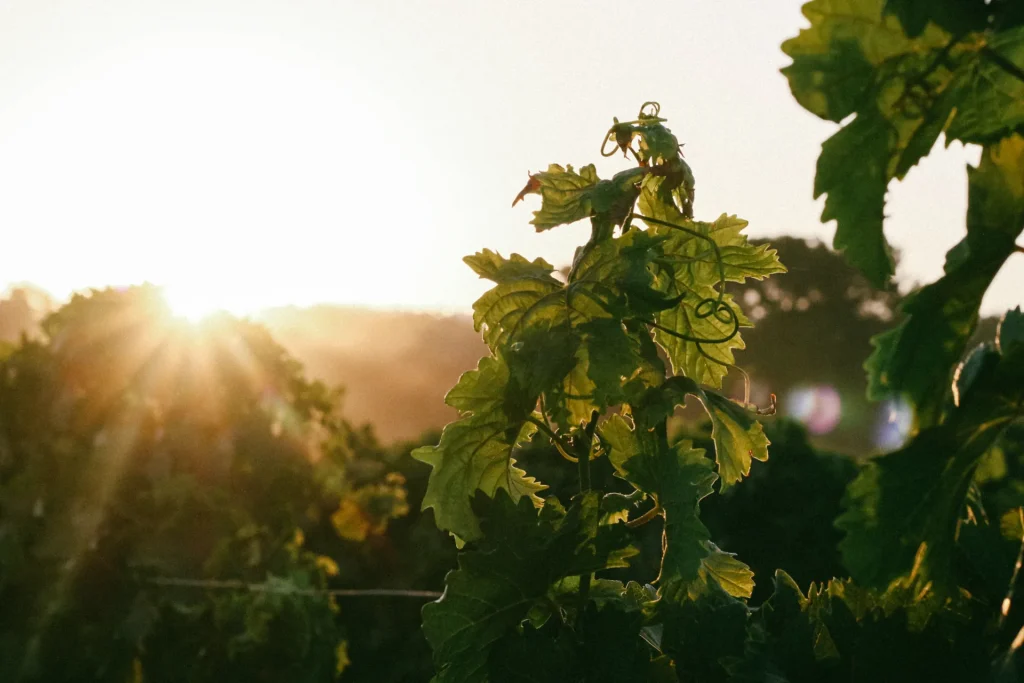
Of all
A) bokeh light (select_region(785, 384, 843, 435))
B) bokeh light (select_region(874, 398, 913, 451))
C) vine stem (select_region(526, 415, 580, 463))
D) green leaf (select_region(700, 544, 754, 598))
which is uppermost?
bokeh light (select_region(785, 384, 843, 435))

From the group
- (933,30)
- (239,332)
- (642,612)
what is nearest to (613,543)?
(642,612)

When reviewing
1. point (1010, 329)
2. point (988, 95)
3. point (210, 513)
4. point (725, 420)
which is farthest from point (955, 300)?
point (210, 513)

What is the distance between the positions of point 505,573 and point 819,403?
39.3 m

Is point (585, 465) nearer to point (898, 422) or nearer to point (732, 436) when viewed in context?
point (732, 436)

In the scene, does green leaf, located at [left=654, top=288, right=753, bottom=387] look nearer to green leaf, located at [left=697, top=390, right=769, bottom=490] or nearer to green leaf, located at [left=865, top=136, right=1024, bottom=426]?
green leaf, located at [left=697, top=390, right=769, bottom=490]

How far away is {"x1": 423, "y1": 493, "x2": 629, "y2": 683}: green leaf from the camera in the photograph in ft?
3.97

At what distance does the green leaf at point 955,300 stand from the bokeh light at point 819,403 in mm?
36824

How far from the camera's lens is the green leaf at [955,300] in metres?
0.92

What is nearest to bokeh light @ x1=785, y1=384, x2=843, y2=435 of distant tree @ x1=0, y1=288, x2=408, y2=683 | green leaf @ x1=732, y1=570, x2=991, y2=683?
distant tree @ x1=0, y1=288, x2=408, y2=683

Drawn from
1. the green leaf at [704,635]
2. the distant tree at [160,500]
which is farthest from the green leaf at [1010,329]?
the distant tree at [160,500]

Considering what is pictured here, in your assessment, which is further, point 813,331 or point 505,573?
point 813,331

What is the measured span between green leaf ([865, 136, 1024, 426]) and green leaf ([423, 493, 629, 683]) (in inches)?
17.5

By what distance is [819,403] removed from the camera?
37750 millimetres

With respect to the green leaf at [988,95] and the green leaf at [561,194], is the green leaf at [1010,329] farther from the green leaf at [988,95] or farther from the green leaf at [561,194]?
the green leaf at [561,194]
